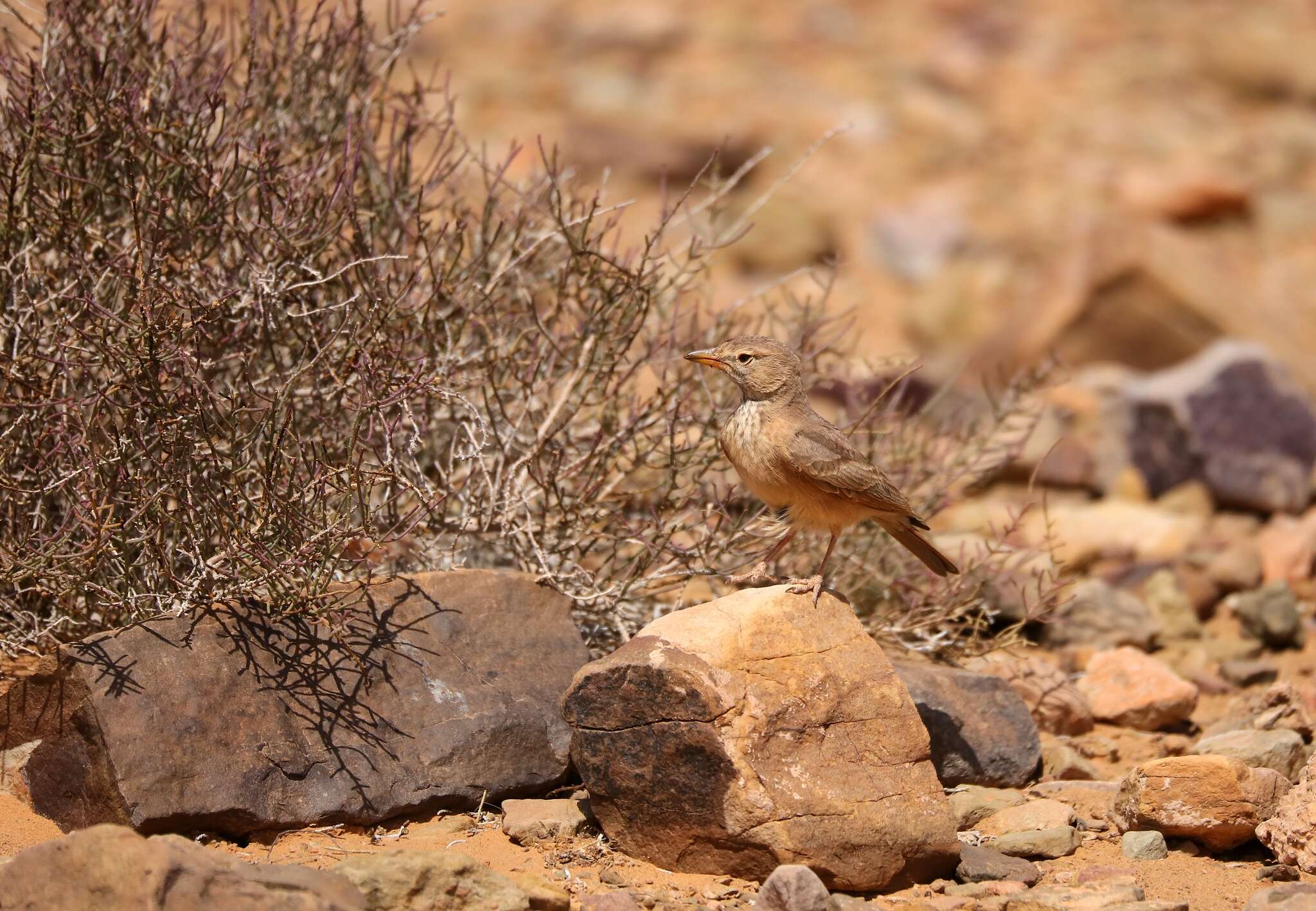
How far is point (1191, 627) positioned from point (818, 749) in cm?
330

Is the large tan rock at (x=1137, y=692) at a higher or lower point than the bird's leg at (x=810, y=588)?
lower

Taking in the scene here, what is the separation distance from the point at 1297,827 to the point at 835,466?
5.85 feet

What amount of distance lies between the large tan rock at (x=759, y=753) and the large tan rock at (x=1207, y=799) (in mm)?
743

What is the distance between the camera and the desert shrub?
4363 mm

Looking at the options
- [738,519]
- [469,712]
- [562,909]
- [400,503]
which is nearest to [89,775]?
[469,712]

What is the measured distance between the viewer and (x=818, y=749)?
411 cm

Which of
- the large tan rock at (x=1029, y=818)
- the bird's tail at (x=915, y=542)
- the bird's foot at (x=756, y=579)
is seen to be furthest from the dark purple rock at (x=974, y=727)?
the bird's foot at (x=756, y=579)

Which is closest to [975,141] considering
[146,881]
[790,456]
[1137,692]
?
[1137,692]

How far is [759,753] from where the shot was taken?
4.03 meters

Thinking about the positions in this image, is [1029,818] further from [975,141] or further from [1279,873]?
[975,141]

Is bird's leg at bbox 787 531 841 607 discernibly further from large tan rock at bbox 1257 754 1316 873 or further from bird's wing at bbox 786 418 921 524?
large tan rock at bbox 1257 754 1316 873

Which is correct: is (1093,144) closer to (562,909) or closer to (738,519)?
(738,519)

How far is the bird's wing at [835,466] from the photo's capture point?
466 cm

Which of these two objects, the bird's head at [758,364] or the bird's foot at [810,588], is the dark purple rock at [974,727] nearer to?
the bird's foot at [810,588]
